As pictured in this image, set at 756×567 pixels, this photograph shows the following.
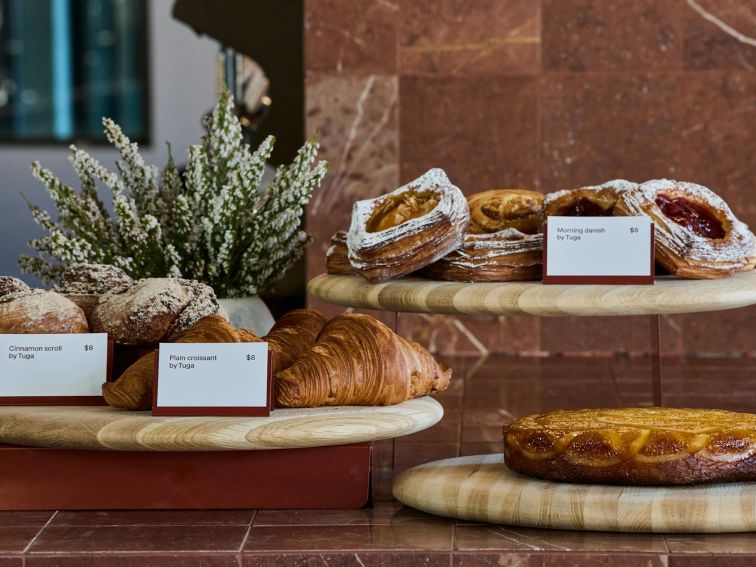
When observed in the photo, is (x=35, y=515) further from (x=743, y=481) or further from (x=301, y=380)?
(x=743, y=481)

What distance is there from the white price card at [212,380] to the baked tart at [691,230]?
2.12ft

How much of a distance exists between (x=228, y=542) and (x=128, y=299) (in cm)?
47

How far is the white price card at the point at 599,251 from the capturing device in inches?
69.0

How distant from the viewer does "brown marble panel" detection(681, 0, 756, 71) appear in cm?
389

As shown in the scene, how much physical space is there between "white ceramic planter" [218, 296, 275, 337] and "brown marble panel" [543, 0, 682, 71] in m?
2.06

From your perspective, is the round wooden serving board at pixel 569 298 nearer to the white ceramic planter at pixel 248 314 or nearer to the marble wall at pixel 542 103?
the white ceramic planter at pixel 248 314

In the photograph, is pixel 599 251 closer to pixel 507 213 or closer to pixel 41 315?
pixel 507 213

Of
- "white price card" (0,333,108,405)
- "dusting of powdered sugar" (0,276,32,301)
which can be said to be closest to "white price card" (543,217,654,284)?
"white price card" (0,333,108,405)

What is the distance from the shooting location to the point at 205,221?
7.22 feet

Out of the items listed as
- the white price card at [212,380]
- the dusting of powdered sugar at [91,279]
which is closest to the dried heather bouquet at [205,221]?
the dusting of powdered sugar at [91,279]

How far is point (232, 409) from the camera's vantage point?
170 centimetres

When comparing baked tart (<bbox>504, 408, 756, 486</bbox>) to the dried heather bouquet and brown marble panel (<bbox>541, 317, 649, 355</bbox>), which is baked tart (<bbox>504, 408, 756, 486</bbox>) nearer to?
the dried heather bouquet

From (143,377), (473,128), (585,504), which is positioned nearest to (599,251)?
(585,504)

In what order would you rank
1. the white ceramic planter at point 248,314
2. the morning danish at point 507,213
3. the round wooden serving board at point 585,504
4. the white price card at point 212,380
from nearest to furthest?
the round wooden serving board at point 585,504 → the white price card at point 212,380 → the morning danish at point 507,213 → the white ceramic planter at point 248,314
